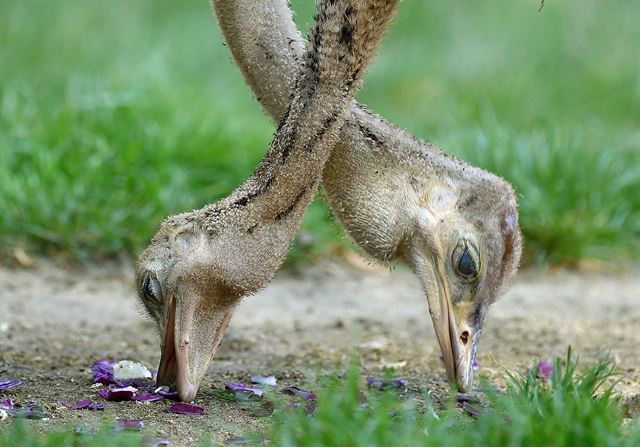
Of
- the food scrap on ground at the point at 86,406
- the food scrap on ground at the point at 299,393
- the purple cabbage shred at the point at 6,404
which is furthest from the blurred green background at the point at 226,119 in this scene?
the purple cabbage shred at the point at 6,404

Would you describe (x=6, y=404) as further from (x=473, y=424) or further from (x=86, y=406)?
(x=473, y=424)

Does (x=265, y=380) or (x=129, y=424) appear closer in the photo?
(x=129, y=424)

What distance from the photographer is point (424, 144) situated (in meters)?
4.59

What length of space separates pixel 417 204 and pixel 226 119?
4.46 meters

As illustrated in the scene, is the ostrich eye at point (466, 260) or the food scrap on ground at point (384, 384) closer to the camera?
the ostrich eye at point (466, 260)

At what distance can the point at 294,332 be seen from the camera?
6.16 meters

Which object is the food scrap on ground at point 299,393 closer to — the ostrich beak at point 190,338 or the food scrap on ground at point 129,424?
the ostrich beak at point 190,338

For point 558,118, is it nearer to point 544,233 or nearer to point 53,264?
point 544,233

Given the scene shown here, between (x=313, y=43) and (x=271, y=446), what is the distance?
1485mm

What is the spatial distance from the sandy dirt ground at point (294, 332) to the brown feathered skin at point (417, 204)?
55 centimetres

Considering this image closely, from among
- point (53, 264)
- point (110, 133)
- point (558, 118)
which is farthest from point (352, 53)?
point (558, 118)

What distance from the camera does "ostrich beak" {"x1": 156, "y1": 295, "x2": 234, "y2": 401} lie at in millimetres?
4102

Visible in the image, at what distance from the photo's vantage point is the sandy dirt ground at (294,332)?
14.6 ft

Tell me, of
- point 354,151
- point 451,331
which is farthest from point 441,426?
point 354,151
